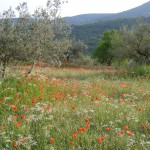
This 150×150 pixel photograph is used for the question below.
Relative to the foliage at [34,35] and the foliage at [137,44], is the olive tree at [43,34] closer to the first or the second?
the foliage at [34,35]

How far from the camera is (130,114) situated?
802 cm

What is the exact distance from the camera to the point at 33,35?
19.8 m

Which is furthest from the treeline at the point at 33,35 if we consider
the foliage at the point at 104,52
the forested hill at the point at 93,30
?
the forested hill at the point at 93,30

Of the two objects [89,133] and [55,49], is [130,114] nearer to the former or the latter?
[89,133]

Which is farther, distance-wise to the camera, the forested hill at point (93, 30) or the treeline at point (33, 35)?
the forested hill at point (93, 30)

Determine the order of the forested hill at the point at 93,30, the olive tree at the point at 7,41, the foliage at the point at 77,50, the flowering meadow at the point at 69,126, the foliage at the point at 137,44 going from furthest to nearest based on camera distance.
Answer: the forested hill at the point at 93,30, the foliage at the point at 77,50, the foliage at the point at 137,44, the olive tree at the point at 7,41, the flowering meadow at the point at 69,126

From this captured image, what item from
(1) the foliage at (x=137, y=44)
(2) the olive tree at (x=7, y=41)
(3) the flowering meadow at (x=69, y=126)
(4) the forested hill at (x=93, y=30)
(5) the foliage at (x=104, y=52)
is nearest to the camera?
(3) the flowering meadow at (x=69, y=126)

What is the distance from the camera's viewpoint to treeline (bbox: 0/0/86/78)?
1872 centimetres

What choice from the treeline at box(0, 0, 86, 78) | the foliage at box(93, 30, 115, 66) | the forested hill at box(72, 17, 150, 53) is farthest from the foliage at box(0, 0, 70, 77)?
the forested hill at box(72, 17, 150, 53)

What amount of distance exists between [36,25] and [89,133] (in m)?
14.0

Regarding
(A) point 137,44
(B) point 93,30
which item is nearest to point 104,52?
(A) point 137,44

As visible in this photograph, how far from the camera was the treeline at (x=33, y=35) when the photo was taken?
61.4 feet

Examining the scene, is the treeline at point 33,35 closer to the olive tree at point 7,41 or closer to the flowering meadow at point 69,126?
the olive tree at point 7,41

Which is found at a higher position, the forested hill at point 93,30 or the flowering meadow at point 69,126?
the flowering meadow at point 69,126
